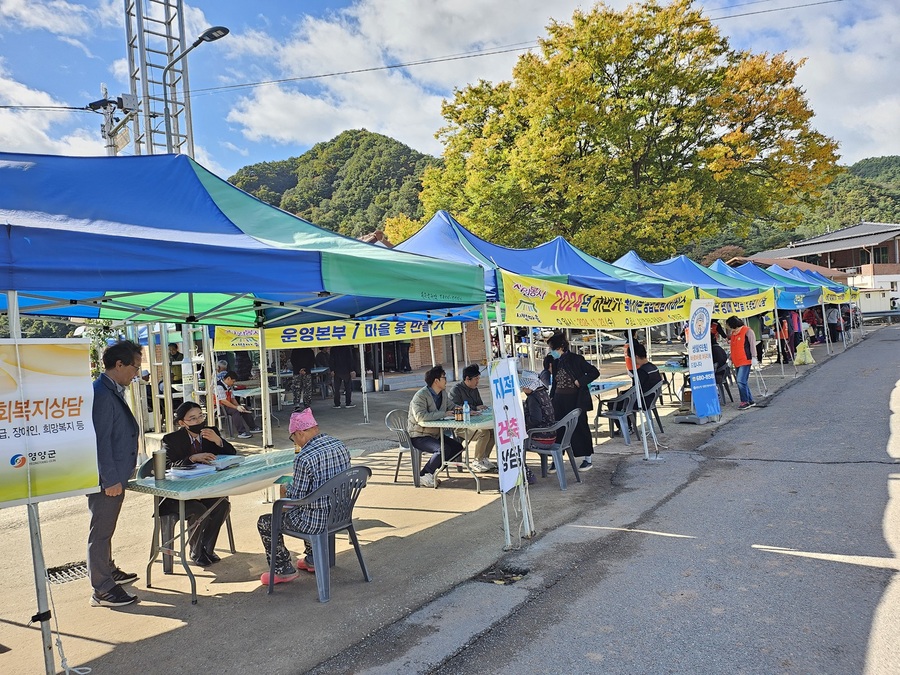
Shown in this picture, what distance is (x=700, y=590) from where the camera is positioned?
4434 millimetres

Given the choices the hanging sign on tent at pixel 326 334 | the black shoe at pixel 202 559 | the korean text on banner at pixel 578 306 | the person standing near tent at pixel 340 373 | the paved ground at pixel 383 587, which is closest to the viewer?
the paved ground at pixel 383 587

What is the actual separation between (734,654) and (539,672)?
3.63ft

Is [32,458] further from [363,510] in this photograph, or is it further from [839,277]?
[839,277]

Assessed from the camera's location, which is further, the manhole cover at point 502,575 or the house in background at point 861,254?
the house in background at point 861,254

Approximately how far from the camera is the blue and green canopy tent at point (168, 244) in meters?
3.51

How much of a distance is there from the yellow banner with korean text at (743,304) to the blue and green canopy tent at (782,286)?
36.2 inches

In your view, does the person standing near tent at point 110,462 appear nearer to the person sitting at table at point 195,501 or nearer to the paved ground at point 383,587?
the paved ground at point 383,587

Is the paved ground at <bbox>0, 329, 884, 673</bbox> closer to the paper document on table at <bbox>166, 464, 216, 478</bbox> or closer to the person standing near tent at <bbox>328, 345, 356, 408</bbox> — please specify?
the paper document on table at <bbox>166, 464, 216, 478</bbox>

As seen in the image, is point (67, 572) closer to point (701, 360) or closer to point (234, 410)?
point (234, 410)

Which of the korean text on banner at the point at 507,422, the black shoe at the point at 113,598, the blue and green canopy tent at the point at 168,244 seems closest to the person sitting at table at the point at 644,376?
the korean text on banner at the point at 507,422

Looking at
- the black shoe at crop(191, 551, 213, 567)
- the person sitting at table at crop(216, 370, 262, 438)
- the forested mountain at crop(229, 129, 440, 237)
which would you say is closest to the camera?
the black shoe at crop(191, 551, 213, 567)

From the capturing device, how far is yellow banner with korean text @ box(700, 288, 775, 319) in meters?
12.5

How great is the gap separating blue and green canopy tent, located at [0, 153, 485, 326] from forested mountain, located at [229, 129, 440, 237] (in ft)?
149

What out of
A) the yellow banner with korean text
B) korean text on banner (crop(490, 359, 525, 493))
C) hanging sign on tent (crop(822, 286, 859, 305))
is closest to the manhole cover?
korean text on banner (crop(490, 359, 525, 493))
